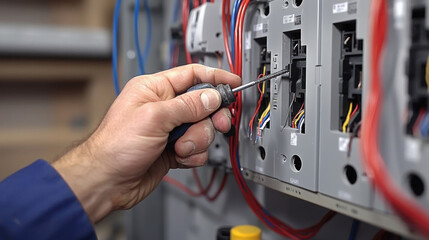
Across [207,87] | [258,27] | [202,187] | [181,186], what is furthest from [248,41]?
[181,186]

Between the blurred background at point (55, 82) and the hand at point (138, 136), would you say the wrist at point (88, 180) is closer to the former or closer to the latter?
the hand at point (138, 136)

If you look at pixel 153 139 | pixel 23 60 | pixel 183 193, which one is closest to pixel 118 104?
pixel 153 139

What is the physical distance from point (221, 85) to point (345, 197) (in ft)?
0.95

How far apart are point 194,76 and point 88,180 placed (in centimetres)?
29

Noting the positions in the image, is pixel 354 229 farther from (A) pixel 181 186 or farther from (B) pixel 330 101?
(A) pixel 181 186

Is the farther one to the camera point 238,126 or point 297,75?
point 238,126

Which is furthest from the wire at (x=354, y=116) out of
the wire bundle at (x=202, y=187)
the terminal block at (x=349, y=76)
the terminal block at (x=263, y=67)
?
the wire bundle at (x=202, y=187)

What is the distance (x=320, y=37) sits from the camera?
58cm

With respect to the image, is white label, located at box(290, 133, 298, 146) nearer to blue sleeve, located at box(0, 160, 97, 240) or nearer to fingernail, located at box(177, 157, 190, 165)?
fingernail, located at box(177, 157, 190, 165)

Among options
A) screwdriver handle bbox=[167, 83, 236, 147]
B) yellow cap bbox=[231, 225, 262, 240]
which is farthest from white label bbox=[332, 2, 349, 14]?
yellow cap bbox=[231, 225, 262, 240]

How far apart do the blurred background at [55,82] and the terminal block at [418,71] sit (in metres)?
1.58

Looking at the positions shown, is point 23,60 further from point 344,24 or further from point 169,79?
point 344,24

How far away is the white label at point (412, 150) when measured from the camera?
418mm

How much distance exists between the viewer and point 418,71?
0.43 meters
